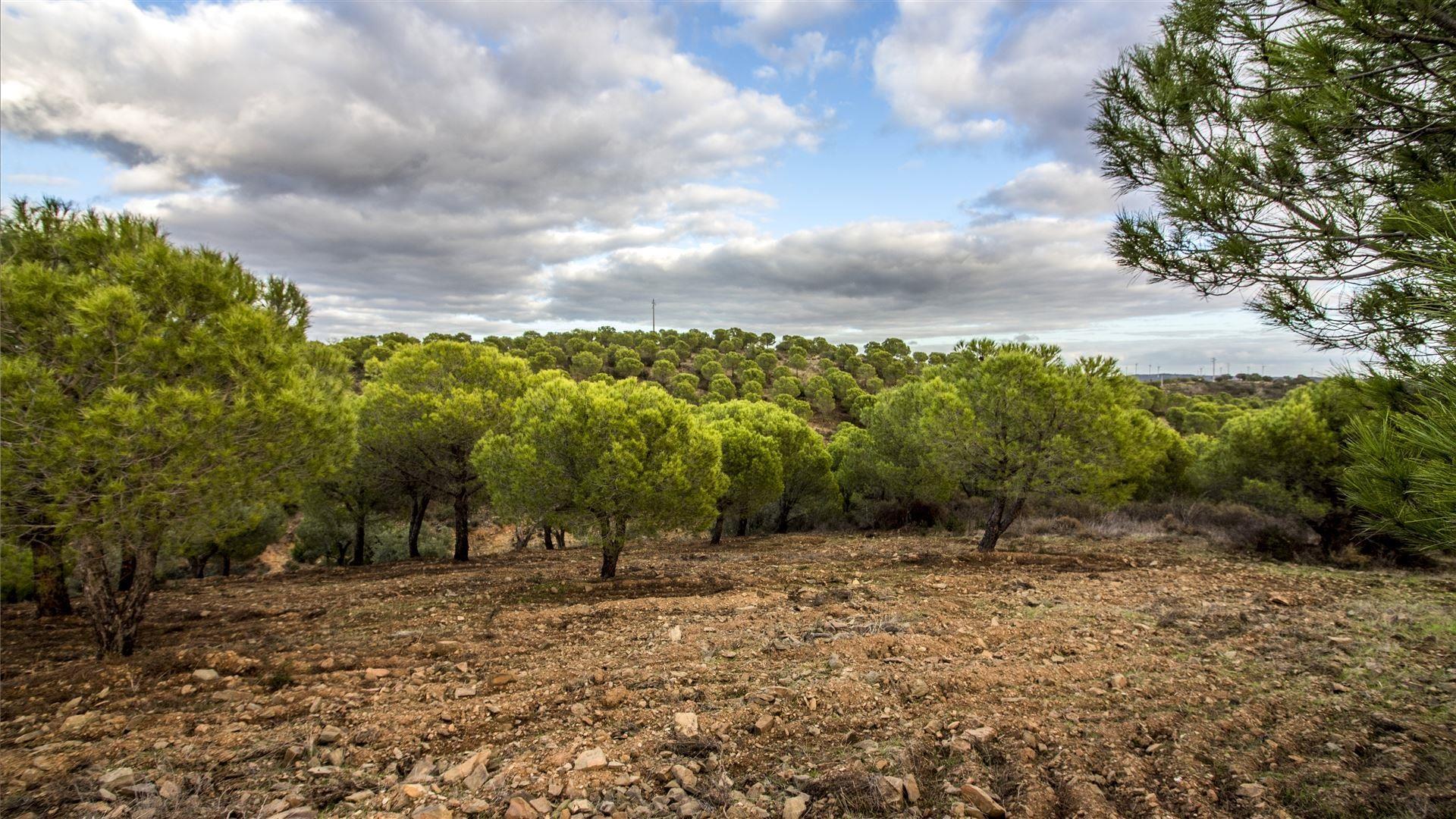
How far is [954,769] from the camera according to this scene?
14.0 feet

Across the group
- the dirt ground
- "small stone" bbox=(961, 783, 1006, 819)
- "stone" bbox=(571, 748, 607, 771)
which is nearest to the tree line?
the dirt ground

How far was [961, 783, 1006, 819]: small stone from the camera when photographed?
12.3 feet

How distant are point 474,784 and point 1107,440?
15909mm

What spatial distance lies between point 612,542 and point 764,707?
7.70 meters

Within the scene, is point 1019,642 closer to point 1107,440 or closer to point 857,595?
point 857,595

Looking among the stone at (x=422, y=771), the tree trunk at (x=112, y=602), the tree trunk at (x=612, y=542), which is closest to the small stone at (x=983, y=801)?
the stone at (x=422, y=771)

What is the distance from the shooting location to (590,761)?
4535mm

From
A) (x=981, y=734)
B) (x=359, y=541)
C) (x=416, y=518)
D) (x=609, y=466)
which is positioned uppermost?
(x=609, y=466)

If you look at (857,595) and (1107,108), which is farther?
(857,595)

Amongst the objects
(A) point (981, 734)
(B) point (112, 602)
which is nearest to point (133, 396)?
(B) point (112, 602)

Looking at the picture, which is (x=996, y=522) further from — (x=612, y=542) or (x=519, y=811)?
(x=519, y=811)

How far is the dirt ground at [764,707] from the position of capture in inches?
159

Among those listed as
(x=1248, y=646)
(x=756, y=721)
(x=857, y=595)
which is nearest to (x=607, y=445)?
(x=857, y=595)

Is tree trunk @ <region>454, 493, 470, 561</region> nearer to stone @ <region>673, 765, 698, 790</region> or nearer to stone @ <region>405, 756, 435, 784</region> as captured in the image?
stone @ <region>405, 756, 435, 784</region>
